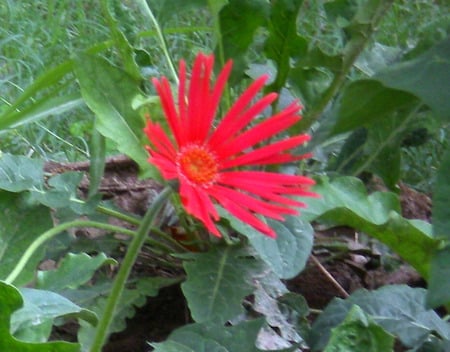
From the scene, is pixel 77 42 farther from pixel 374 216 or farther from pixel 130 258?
pixel 130 258

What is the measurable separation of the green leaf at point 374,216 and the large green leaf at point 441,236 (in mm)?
86

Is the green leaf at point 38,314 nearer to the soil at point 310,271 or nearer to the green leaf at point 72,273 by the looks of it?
the green leaf at point 72,273

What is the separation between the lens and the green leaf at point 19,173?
96 cm

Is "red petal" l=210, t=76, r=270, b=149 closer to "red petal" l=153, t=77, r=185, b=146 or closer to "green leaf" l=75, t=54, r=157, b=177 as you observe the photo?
"red petal" l=153, t=77, r=185, b=146

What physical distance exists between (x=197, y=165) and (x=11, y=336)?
0.67 feet

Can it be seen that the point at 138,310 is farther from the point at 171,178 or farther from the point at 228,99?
the point at 171,178

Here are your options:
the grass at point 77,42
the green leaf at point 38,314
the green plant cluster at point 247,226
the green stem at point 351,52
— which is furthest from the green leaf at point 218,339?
the grass at point 77,42

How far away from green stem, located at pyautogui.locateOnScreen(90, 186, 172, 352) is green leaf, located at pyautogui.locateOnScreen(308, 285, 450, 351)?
0.83ft

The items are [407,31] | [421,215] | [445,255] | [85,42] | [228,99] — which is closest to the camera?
[445,255]

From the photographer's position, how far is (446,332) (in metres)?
0.93

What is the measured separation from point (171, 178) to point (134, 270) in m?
0.52

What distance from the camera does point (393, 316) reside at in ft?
3.11

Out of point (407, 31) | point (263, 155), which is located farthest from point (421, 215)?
point (407, 31)

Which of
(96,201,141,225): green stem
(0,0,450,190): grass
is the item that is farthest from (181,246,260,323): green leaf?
(0,0,450,190): grass
